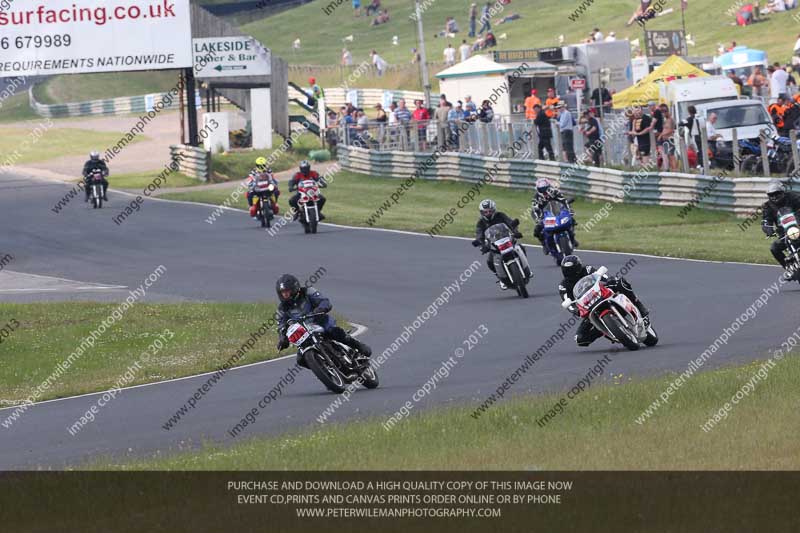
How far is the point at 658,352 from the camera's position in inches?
573

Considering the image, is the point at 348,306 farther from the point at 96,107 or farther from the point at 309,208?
the point at 96,107

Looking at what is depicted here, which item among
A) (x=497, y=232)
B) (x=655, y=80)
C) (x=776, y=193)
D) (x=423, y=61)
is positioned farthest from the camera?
(x=423, y=61)

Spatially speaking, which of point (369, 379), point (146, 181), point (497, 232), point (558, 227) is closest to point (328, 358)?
point (369, 379)

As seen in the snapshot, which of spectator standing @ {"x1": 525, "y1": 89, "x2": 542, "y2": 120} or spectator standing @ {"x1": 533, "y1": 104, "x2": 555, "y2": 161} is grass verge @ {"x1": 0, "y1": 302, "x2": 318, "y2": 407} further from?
spectator standing @ {"x1": 525, "y1": 89, "x2": 542, "y2": 120}

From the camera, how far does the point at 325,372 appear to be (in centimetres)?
1358

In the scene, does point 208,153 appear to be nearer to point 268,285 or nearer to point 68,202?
point 68,202

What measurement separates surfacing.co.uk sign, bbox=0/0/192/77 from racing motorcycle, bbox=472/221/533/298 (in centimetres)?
2725

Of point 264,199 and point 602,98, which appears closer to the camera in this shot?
point 264,199

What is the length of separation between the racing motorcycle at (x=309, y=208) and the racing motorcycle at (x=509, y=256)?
34.0 feet

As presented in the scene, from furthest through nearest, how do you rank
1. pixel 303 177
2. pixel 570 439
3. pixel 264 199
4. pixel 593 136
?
pixel 593 136 < pixel 264 199 < pixel 303 177 < pixel 570 439

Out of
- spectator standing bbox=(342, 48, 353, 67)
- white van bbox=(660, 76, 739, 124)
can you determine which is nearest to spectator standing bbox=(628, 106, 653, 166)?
white van bbox=(660, 76, 739, 124)

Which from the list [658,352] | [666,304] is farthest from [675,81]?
[658,352]

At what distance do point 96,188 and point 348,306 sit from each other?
18793 millimetres

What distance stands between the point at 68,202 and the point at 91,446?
29023mm
